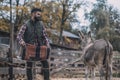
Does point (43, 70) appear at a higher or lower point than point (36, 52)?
lower

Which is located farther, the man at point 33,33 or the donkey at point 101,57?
the donkey at point 101,57

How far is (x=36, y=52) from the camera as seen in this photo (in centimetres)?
850

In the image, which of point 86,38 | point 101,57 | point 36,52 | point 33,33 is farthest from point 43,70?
point 86,38

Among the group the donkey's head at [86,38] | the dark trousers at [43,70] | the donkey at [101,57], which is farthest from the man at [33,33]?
the donkey's head at [86,38]

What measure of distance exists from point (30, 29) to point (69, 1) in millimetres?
41060

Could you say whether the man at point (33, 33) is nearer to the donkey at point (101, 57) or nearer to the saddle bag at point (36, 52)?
the saddle bag at point (36, 52)

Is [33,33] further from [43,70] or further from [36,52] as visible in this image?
[43,70]

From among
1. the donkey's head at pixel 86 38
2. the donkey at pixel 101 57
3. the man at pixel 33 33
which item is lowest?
the donkey at pixel 101 57

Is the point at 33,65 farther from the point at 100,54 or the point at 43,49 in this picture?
the point at 100,54

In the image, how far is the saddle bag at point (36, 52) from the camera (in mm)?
8398

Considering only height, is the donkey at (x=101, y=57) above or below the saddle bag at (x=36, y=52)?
below

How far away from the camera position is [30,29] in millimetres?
8422

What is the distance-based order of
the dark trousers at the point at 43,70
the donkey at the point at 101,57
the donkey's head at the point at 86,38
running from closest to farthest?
the dark trousers at the point at 43,70, the donkey at the point at 101,57, the donkey's head at the point at 86,38

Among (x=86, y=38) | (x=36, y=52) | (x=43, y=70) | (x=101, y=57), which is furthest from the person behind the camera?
(x=86, y=38)
